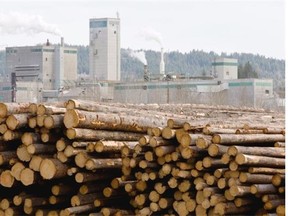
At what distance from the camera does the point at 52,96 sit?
7906 centimetres

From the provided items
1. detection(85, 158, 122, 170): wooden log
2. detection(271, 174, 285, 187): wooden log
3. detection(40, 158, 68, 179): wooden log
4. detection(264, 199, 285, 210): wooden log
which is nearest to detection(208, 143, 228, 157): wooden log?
detection(271, 174, 285, 187): wooden log

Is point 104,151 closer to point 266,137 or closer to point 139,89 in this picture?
point 266,137

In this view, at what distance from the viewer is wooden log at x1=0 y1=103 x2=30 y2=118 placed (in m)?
9.49

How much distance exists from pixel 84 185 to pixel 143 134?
1029 mm

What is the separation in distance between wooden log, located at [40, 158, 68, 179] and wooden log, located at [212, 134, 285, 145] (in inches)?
65.3

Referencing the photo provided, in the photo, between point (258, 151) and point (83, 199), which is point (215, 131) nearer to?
point (258, 151)

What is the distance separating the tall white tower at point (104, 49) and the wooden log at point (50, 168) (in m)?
85.3

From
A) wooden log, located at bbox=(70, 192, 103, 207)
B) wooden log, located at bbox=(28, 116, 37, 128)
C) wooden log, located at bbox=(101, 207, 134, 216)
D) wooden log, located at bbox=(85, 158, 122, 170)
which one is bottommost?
wooden log, located at bbox=(101, 207, 134, 216)

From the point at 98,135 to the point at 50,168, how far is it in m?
0.69

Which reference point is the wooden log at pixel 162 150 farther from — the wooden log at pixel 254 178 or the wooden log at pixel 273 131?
Answer: the wooden log at pixel 273 131

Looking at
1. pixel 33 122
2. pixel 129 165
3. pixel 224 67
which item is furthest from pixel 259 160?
pixel 224 67

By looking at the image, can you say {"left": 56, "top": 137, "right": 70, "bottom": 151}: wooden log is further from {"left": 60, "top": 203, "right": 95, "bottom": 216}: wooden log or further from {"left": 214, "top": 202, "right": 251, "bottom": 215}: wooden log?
{"left": 214, "top": 202, "right": 251, "bottom": 215}: wooden log

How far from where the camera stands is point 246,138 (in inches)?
368

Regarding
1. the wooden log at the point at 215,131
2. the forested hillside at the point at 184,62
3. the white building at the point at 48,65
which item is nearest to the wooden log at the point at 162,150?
the wooden log at the point at 215,131
